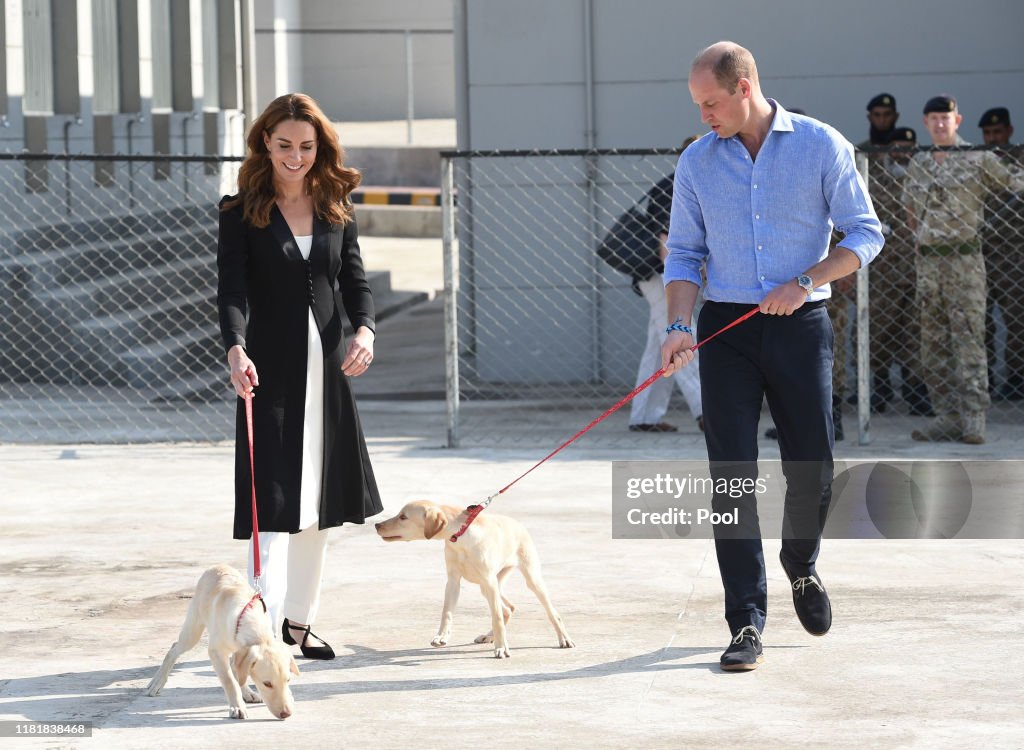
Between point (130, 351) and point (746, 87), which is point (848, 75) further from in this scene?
point (746, 87)

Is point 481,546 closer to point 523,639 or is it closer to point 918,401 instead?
point 523,639

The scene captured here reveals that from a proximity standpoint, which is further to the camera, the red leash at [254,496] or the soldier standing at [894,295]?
the soldier standing at [894,295]

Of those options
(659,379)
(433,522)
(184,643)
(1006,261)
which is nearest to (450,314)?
(659,379)

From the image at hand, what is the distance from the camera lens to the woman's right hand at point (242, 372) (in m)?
4.72

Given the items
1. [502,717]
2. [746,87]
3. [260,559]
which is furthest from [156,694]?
[746,87]

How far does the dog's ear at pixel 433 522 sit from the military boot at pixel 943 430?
4962 millimetres

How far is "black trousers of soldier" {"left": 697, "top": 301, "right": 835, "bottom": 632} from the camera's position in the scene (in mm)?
4777

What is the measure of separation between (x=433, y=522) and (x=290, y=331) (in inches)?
28.8

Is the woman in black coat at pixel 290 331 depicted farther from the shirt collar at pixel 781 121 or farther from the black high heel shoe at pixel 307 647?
the shirt collar at pixel 781 121

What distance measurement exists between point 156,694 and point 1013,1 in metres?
8.52

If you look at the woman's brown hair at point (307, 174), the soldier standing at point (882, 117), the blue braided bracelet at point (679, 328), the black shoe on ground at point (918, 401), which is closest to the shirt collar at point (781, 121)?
the blue braided bracelet at point (679, 328)

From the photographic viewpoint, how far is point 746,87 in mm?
4660

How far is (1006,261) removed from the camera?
10.1 metres

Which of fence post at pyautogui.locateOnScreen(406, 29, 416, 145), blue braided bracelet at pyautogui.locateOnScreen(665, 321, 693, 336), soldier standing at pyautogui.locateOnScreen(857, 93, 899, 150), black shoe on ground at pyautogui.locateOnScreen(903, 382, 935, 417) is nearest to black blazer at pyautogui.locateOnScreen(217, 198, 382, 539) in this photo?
blue braided bracelet at pyautogui.locateOnScreen(665, 321, 693, 336)
